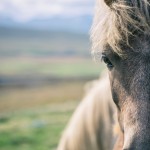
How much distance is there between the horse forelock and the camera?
91.5 inches

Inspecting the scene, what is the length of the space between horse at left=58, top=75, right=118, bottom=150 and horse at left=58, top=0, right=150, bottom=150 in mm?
2032

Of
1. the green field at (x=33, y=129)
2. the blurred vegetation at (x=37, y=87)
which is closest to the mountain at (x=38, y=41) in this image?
the blurred vegetation at (x=37, y=87)

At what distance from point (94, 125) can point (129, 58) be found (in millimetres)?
2474

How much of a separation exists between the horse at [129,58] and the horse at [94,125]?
2.03 metres

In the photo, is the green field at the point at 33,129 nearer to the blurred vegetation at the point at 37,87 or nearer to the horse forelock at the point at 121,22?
the blurred vegetation at the point at 37,87

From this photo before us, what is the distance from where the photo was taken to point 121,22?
7.88 ft

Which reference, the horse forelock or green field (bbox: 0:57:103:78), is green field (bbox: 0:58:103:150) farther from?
the horse forelock

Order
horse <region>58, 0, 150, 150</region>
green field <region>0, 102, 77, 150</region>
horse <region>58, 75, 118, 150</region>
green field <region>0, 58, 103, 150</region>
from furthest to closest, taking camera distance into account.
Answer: green field <region>0, 58, 103, 150</region> → green field <region>0, 102, 77, 150</region> → horse <region>58, 75, 118, 150</region> → horse <region>58, 0, 150, 150</region>

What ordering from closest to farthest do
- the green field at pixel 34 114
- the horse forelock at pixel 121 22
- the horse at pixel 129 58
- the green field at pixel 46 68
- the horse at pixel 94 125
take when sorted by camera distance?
the horse at pixel 129 58 < the horse forelock at pixel 121 22 < the horse at pixel 94 125 < the green field at pixel 34 114 < the green field at pixel 46 68

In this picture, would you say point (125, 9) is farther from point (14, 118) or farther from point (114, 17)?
point (14, 118)

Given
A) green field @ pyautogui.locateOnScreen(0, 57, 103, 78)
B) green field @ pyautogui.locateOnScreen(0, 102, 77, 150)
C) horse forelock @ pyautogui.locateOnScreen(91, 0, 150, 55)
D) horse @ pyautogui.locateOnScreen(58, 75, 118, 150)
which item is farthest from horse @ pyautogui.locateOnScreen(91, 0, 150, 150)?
green field @ pyautogui.locateOnScreen(0, 57, 103, 78)

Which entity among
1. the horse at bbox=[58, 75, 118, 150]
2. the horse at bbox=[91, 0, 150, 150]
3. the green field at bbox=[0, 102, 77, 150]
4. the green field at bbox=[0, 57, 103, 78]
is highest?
the green field at bbox=[0, 57, 103, 78]

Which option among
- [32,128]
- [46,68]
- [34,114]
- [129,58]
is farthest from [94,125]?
[46,68]

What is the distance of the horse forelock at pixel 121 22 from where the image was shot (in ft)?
7.63
